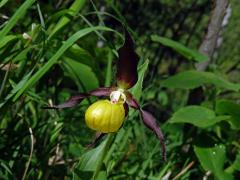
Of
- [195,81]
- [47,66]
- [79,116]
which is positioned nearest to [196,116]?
[195,81]

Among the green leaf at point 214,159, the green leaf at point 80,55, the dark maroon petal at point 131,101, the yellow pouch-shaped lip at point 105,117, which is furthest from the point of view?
the green leaf at point 214,159

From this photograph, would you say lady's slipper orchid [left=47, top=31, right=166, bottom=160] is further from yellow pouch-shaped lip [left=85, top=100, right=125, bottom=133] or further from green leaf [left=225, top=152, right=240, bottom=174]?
green leaf [left=225, top=152, right=240, bottom=174]

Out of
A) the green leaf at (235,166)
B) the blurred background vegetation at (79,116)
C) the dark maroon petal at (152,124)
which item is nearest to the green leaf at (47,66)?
the blurred background vegetation at (79,116)

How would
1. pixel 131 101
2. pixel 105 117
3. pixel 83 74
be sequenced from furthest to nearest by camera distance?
pixel 83 74, pixel 131 101, pixel 105 117

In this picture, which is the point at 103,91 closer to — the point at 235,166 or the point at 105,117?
the point at 105,117

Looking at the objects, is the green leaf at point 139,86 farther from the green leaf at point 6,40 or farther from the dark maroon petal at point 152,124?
the green leaf at point 6,40

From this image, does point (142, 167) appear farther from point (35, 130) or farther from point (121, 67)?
point (121, 67)

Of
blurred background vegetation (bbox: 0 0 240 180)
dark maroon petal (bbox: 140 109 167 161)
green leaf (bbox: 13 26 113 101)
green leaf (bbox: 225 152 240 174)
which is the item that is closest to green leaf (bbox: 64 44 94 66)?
blurred background vegetation (bbox: 0 0 240 180)
